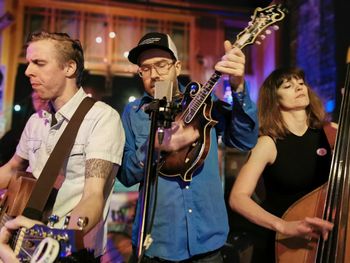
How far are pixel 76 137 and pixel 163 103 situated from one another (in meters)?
0.52

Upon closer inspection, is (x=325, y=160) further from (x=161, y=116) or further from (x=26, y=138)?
(x=26, y=138)

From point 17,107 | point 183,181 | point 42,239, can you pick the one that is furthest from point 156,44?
point 17,107

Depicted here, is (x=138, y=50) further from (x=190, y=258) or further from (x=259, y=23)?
(x=190, y=258)

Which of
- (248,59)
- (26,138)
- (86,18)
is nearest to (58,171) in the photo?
(26,138)

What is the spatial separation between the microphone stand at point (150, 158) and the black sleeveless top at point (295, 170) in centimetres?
92

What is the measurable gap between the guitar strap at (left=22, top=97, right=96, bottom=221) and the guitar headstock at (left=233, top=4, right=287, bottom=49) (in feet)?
2.47

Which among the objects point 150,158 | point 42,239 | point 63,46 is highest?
point 63,46

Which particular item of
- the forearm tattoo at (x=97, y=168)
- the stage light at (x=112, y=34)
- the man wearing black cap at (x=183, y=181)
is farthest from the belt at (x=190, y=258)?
the stage light at (x=112, y=34)

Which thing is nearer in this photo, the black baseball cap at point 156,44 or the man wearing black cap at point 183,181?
the man wearing black cap at point 183,181

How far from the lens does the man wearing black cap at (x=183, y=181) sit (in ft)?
5.50

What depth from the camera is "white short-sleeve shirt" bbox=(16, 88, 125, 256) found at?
1616 millimetres

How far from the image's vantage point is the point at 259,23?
5.14 ft

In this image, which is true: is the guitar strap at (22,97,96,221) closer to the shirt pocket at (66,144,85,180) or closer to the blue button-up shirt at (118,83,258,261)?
the shirt pocket at (66,144,85,180)

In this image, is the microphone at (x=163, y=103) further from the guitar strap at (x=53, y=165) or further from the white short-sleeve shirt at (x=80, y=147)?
the guitar strap at (x=53, y=165)
